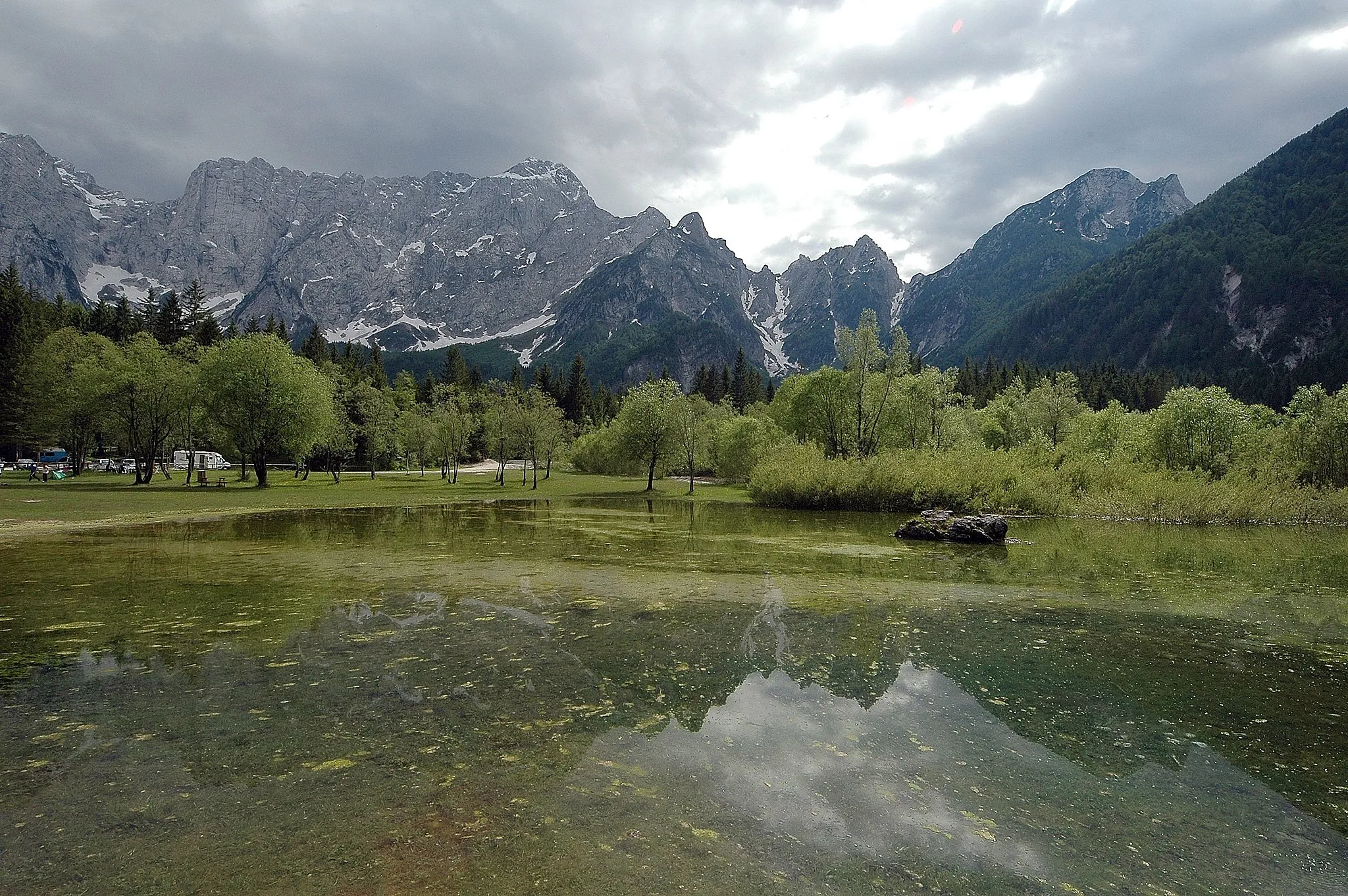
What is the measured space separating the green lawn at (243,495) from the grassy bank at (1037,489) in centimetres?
838

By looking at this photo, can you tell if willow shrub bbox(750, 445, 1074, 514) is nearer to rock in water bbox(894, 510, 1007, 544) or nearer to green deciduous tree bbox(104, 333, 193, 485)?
rock in water bbox(894, 510, 1007, 544)

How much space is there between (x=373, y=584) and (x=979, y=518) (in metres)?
24.7

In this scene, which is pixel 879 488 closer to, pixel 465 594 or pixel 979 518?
pixel 979 518

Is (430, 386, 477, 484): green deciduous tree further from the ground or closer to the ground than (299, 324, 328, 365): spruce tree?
closer to the ground

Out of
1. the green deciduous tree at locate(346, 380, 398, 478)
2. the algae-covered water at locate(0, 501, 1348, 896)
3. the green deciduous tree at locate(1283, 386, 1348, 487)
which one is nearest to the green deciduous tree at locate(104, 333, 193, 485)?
the green deciduous tree at locate(346, 380, 398, 478)

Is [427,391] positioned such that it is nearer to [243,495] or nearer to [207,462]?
[207,462]

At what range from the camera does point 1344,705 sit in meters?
8.88

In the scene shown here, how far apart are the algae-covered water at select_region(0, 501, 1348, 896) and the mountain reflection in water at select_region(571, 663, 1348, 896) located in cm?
4

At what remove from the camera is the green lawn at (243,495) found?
103ft

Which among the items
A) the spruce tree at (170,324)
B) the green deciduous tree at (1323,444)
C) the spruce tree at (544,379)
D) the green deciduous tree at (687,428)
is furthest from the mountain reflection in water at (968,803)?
the spruce tree at (544,379)

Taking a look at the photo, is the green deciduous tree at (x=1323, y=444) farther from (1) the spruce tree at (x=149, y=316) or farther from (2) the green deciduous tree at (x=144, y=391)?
(1) the spruce tree at (x=149, y=316)

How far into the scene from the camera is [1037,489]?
4138 cm

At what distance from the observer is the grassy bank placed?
37656 millimetres

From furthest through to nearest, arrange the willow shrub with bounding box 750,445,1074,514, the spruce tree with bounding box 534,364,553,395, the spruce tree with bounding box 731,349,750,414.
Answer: the spruce tree with bounding box 731,349,750,414 → the spruce tree with bounding box 534,364,553,395 → the willow shrub with bounding box 750,445,1074,514
